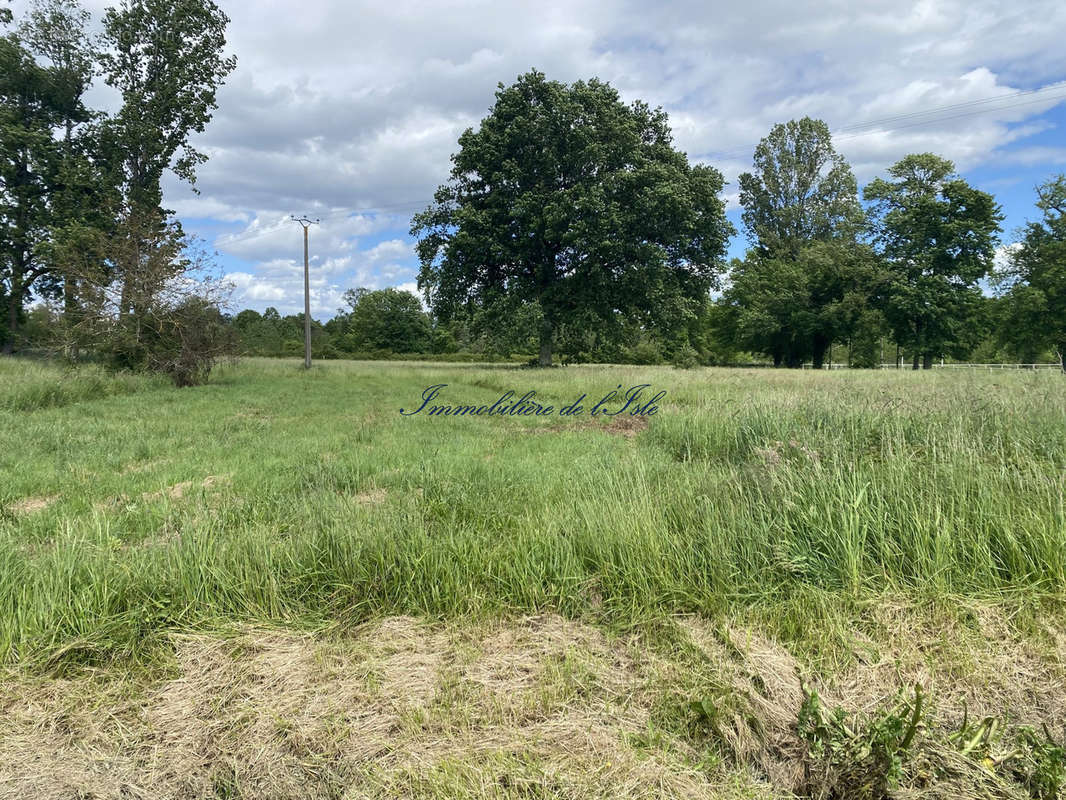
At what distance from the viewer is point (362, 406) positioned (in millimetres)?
13359

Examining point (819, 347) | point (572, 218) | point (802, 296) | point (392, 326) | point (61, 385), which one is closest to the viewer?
point (61, 385)

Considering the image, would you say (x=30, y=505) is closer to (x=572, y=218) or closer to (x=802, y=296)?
(x=572, y=218)

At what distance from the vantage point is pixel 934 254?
38.9 metres

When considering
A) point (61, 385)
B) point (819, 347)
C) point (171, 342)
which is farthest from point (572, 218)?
point (819, 347)

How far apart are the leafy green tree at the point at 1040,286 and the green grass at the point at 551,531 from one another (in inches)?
1720

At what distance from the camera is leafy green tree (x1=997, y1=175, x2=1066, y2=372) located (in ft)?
123

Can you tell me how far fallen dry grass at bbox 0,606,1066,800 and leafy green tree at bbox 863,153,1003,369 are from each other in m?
45.1

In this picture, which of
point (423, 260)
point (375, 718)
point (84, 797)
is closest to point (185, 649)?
point (84, 797)

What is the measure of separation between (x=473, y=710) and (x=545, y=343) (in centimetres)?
2817

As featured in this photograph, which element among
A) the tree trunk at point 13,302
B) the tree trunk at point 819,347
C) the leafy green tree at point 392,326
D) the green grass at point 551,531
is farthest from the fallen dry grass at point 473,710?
the leafy green tree at point 392,326

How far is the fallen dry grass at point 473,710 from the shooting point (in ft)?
7.14

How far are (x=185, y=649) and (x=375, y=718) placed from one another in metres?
1.30

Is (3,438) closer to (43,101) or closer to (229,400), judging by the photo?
(229,400)

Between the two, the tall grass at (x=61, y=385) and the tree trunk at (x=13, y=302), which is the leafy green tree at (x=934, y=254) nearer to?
the tall grass at (x=61, y=385)
